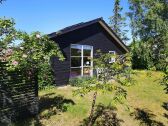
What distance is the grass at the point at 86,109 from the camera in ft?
37.8

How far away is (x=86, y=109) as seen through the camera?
13.1 metres

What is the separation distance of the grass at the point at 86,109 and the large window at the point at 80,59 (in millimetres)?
4050

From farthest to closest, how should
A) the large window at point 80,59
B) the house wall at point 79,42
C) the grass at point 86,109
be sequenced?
1. the large window at point 80,59
2. the house wall at point 79,42
3. the grass at point 86,109

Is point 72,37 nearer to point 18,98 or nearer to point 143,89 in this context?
point 143,89

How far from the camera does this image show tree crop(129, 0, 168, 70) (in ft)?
114

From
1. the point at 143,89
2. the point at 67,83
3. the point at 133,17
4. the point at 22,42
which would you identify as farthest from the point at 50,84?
the point at 133,17

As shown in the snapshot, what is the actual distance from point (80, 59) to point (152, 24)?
1733 cm

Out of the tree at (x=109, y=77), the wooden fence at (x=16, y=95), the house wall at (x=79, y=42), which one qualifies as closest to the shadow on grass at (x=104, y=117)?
the tree at (x=109, y=77)

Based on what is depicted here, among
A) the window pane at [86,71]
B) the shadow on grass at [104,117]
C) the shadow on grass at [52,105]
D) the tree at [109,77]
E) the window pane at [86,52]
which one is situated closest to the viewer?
the tree at [109,77]

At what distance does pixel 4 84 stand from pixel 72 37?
10886 mm


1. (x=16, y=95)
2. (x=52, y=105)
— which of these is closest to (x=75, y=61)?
(x=52, y=105)

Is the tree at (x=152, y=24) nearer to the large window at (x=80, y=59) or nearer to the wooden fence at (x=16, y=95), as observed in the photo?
the large window at (x=80, y=59)

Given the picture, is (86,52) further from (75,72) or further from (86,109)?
(86,109)

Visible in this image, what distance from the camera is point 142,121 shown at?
12.8 metres
